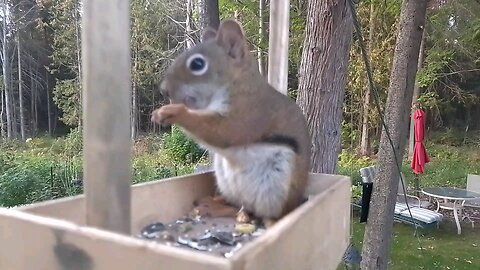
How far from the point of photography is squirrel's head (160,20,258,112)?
813 mm

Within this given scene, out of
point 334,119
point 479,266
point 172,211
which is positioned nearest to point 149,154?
point 479,266

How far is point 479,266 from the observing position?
166 inches

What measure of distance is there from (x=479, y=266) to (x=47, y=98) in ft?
33.4

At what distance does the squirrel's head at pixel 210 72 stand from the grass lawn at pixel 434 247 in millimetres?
3543

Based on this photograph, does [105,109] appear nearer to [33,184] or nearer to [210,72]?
[210,72]

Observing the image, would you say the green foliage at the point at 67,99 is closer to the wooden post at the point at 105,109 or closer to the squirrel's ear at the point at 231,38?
the squirrel's ear at the point at 231,38

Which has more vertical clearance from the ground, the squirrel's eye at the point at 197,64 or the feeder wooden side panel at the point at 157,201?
the squirrel's eye at the point at 197,64

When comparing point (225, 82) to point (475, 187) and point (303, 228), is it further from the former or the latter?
point (475, 187)

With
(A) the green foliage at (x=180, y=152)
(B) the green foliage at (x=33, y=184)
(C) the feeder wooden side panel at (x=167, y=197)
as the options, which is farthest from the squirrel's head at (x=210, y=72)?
(A) the green foliage at (x=180, y=152)

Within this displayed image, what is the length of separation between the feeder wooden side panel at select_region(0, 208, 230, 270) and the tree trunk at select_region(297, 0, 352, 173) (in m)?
1.92

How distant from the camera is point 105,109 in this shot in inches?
20.9

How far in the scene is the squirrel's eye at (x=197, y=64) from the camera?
32.3 inches

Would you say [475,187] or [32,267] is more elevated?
[32,267]

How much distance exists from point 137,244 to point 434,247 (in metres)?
4.68
